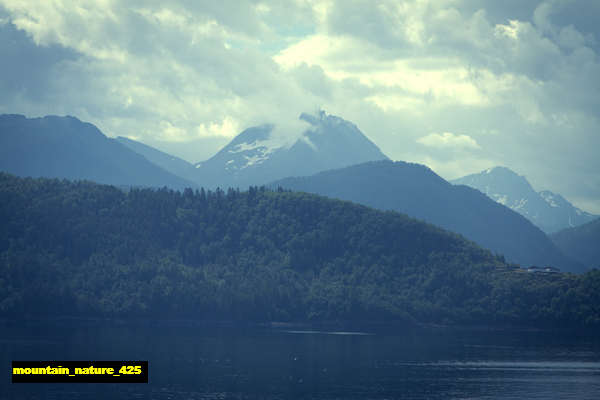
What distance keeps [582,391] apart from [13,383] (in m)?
123

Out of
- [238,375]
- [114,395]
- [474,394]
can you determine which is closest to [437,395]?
[474,394]

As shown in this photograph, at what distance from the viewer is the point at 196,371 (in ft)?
650

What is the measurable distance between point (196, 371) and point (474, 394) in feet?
215

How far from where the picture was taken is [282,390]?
174m

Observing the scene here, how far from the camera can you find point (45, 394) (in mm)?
161750

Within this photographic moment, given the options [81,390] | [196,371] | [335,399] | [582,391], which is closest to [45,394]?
[81,390]

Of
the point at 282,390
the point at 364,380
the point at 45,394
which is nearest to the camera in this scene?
the point at 45,394

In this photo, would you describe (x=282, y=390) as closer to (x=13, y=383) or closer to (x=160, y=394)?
(x=160, y=394)

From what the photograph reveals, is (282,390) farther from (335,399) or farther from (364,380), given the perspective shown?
(364,380)

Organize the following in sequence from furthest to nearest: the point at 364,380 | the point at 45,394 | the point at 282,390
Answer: the point at 364,380, the point at 282,390, the point at 45,394

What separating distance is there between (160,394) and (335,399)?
115 ft

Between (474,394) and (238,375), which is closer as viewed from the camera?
(474,394)

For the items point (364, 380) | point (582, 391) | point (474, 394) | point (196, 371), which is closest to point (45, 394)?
point (196, 371)

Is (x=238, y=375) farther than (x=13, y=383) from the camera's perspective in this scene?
Yes
